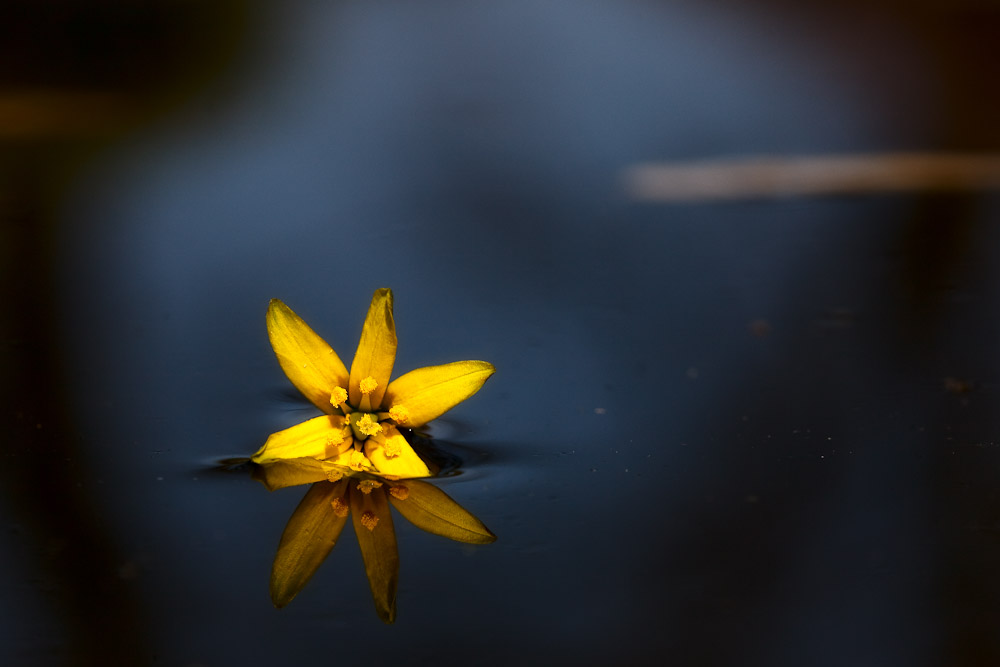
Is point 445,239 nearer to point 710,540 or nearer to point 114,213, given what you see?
point 114,213

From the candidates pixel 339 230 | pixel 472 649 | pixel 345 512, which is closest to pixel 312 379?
pixel 345 512

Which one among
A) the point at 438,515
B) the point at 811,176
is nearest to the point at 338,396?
the point at 438,515

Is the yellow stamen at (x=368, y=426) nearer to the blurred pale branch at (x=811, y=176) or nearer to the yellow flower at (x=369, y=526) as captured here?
the yellow flower at (x=369, y=526)

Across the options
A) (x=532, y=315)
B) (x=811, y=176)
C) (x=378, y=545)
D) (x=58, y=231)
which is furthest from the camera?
(x=811, y=176)

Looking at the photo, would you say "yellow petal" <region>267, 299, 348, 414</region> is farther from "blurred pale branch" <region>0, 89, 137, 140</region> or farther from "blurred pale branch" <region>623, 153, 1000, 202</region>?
"blurred pale branch" <region>0, 89, 137, 140</region>

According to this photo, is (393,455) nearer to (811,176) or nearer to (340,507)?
(340,507)

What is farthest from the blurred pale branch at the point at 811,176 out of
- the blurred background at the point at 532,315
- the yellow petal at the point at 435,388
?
the yellow petal at the point at 435,388

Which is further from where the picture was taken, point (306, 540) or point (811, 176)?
point (811, 176)

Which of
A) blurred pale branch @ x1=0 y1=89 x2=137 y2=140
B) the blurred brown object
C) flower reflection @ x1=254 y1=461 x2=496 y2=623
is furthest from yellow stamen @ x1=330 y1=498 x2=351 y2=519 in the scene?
blurred pale branch @ x1=0 y1=89 x2=137 y2=140
